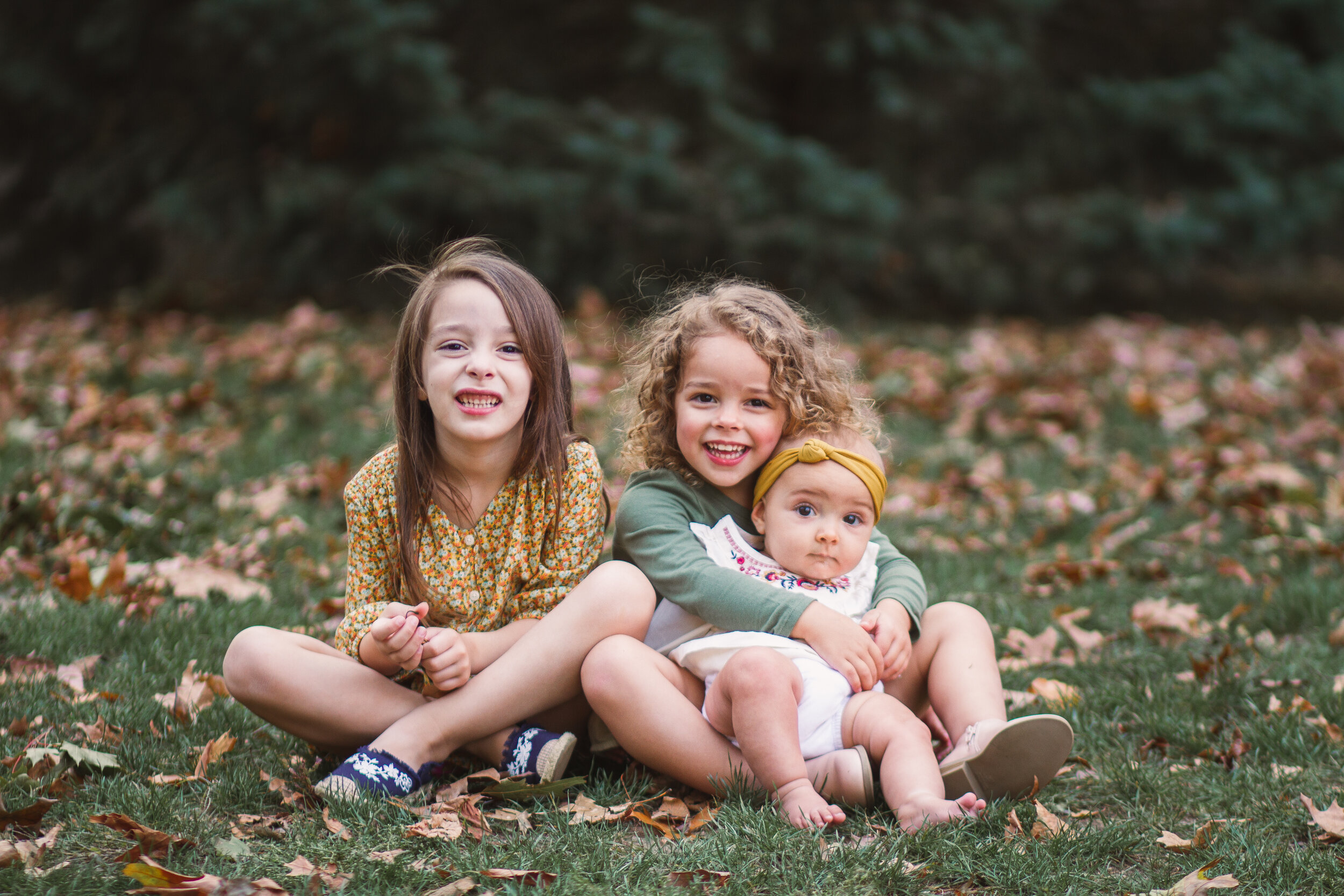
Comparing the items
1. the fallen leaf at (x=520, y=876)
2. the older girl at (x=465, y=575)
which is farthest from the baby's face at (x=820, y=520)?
the fallen leaf at (x=520, y=876)

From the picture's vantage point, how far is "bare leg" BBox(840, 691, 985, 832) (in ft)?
6.79

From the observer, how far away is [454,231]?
816 cm

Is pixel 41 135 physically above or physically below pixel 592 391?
above

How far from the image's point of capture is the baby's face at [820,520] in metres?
2.38

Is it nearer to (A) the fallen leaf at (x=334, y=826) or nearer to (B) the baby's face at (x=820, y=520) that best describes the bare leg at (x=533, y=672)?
(A) the fallen leaf at (x=334, y=826)

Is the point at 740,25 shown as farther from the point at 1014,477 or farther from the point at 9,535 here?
the point at 9,535

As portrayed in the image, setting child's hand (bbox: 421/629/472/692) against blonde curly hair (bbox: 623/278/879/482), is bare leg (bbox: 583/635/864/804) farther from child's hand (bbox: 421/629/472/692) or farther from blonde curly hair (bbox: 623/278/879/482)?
blonde curly hair (bbox: 623/278/879/482)

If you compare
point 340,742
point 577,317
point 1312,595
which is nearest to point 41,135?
point 577,317

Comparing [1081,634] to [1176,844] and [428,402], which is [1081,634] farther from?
[428,402]

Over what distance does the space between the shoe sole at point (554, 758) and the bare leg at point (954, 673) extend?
2.26 ft

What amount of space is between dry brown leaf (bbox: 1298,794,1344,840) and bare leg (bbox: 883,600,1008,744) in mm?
591

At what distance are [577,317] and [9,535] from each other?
4.90 metres

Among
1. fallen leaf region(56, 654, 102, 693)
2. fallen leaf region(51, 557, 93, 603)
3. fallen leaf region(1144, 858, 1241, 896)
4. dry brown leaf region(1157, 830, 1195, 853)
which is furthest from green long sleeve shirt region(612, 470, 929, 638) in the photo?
fallen leaf region(51, 557, 93, 603)

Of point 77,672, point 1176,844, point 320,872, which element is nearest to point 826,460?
point 1176,844
